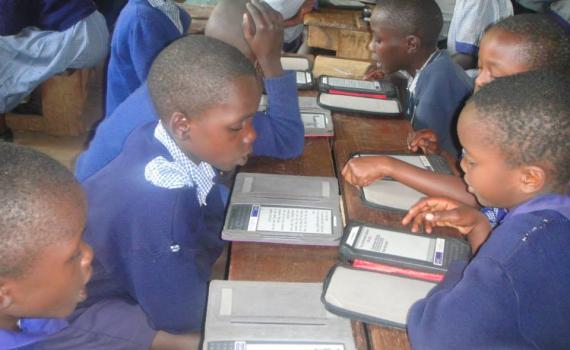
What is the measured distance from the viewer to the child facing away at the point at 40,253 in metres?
0.78

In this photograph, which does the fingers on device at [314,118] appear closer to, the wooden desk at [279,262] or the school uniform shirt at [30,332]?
the wooden desk at [279,262]

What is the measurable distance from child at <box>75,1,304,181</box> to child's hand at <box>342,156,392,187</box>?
0.73 ft

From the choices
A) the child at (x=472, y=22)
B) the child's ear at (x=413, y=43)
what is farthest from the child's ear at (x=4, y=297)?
the child at (x=472, y=22)

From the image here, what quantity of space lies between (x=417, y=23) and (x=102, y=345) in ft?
5.12

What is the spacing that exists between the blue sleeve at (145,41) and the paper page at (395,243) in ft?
3.74

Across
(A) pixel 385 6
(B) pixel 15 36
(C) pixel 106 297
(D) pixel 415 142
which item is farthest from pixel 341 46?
(C) pixel 106 297

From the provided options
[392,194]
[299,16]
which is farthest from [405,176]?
[299,16]

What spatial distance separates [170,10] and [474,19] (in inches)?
64.7

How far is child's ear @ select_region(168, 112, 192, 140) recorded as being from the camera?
1.13 m

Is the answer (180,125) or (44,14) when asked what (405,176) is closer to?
(180,125)

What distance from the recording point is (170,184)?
1.07 meters

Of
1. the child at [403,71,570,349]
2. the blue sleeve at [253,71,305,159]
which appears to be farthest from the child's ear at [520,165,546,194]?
the blue sleeve at [253,71,305,159]

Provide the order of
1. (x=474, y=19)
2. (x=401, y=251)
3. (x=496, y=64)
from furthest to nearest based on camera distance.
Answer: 1. (x=474, y=19)
2. (x=496, y=64)
3. (x=401, y=251)

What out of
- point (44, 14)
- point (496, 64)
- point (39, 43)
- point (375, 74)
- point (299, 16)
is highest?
point (496, 64)
